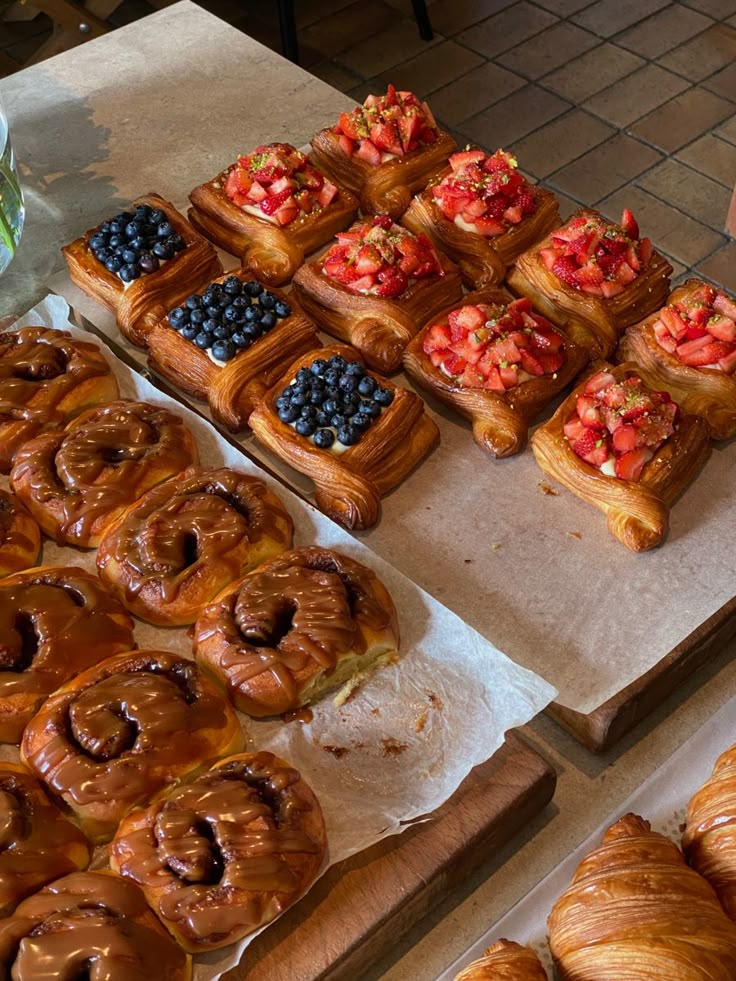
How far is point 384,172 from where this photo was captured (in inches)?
151

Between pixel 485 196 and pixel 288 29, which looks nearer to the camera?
pixel 485 196

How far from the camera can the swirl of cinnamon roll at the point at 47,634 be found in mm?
2443

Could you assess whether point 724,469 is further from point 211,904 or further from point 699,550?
point 211,904

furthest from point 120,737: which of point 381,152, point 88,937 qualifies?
point 381,152

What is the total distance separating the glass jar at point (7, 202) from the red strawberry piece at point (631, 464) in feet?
6.26

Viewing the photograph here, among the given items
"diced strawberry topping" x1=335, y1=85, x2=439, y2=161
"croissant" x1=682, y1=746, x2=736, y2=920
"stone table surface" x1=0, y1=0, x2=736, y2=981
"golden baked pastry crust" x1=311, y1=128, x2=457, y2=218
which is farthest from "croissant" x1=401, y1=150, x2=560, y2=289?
"croissant" x1=682, y1=746, x2=736, y2=920

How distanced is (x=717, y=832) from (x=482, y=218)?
221cm

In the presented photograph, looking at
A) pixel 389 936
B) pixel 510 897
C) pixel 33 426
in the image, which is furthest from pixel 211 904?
pixel 33 426

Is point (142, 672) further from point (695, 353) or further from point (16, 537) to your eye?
point (695, 353)

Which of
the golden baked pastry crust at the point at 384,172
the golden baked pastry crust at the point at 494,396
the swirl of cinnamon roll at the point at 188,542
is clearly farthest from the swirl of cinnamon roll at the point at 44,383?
the golden baked pastry crust at the point at 384,172

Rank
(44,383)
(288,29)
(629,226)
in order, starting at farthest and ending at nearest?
(288,29), (629,226), (44,383)

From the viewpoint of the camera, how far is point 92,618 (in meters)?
2.57

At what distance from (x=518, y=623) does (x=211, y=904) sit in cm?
107

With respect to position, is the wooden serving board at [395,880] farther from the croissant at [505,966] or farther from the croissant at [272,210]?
the croissant at [272,210]
